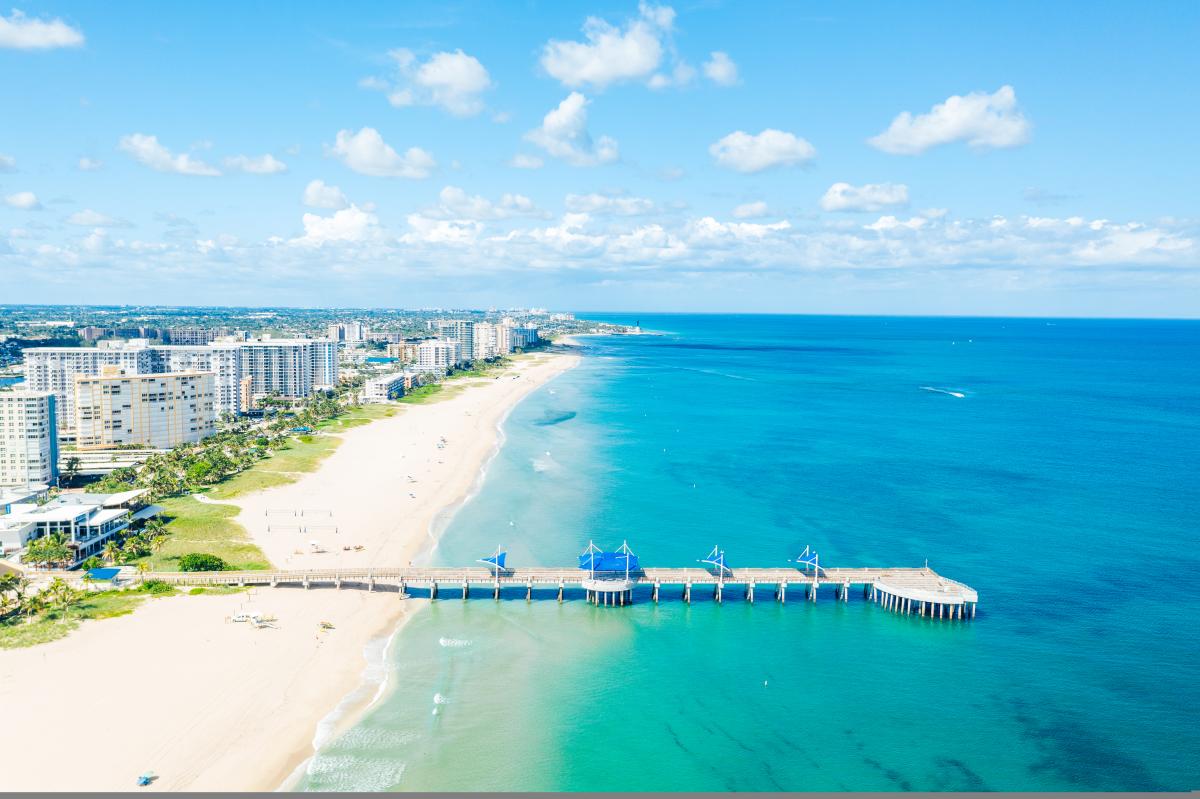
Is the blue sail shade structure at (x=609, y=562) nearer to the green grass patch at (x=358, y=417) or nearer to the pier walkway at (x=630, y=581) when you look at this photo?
the pier walkway at (x=630, y=581)

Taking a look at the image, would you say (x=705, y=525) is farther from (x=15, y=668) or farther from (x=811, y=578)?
(x=15, y=668)

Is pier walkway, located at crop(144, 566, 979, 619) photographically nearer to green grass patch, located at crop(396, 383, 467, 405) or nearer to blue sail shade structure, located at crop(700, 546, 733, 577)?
blue sail shade structure, located at crop(700, 546, 733, 577)

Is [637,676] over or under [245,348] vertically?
under

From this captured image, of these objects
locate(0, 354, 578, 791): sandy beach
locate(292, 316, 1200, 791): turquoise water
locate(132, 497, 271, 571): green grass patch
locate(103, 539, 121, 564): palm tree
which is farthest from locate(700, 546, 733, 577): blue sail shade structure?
locate(103, 539, 121, 564): palm tree

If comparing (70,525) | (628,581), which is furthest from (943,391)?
(70,525)

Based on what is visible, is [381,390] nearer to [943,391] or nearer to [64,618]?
[64,618]

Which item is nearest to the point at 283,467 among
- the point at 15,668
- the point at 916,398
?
the point at 15,668

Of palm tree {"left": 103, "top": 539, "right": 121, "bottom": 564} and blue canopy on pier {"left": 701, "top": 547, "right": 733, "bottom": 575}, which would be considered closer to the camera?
blue canopy on pier {"left": 701, "top": 547, "right": 733, "bottom": 575}
